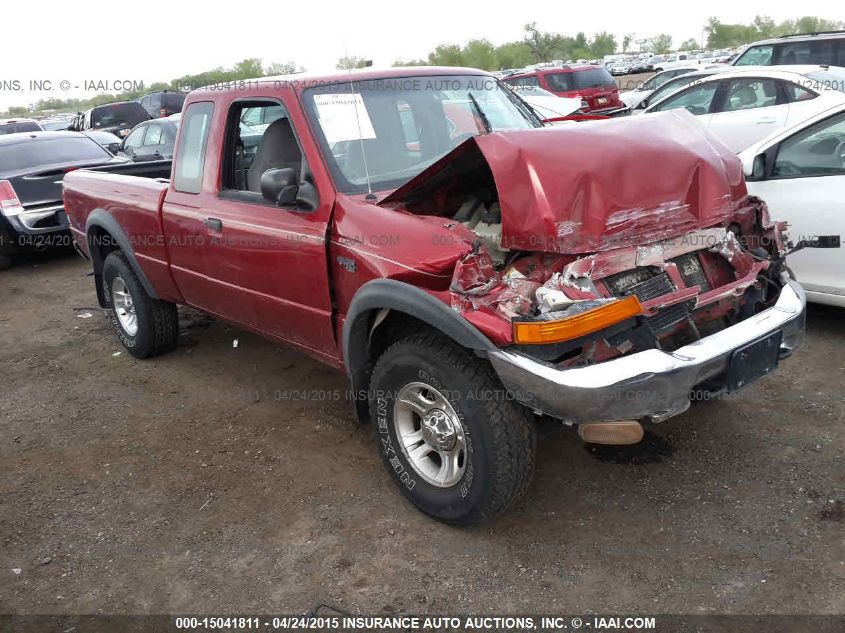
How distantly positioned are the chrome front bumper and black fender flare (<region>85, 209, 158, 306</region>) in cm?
346

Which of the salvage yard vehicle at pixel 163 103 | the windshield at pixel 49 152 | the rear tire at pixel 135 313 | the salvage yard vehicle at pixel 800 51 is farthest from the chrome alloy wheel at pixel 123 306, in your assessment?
the salvage yard vehicle at pixel 163 103

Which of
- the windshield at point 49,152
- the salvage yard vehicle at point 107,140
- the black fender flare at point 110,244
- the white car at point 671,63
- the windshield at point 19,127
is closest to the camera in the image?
the black fender flare at point 110,244

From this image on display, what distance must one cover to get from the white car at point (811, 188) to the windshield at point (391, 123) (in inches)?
77.9

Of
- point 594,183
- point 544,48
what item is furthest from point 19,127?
point 544,48

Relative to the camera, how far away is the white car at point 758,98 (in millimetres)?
8398

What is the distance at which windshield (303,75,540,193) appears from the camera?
366 centimetres

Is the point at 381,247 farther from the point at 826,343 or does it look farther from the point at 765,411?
the point at 826,343

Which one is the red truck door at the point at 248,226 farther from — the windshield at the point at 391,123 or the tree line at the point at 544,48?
the tree line at the point at 544,48

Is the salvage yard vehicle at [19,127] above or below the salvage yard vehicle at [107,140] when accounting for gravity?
above

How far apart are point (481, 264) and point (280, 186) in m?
1.15

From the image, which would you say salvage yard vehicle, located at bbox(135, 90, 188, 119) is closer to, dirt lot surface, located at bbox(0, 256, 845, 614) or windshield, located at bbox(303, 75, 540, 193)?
dirt lot surface, located at bbox(0, 256, 845, 614)

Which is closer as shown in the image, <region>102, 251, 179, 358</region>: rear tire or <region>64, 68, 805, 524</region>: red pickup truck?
<region>64, 68, 805, 524</region>: red pickup truck

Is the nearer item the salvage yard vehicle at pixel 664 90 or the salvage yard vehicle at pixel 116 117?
the salvage yard vehicle at pixel 664 90

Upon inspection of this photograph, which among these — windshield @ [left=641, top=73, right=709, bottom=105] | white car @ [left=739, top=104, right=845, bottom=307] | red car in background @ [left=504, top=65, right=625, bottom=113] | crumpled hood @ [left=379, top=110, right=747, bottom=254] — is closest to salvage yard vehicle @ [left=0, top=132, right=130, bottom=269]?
crumpled hood @ [left=379, top=110, right=747, bottom=254]
